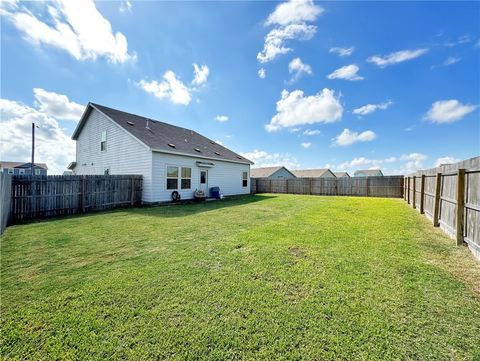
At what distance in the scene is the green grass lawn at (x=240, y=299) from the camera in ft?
5.88

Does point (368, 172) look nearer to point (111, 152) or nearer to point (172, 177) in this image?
point (172, 177)

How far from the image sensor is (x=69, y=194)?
8.63 metres

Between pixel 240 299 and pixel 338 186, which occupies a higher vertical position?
pixel 338 186

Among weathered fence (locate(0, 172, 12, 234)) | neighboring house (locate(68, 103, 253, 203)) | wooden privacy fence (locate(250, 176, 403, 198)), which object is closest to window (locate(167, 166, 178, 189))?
neighboring house (locate(68, 103, 253, 203))

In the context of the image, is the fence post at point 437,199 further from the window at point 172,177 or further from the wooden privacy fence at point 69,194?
the wooden privacy fence at point 69,194

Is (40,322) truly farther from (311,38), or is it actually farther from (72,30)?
(311,38)

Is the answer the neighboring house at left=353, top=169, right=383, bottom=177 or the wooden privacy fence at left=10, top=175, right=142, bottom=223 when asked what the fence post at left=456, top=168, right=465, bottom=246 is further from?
the neighboring house at left=353, top=169, right=383, bottom=177

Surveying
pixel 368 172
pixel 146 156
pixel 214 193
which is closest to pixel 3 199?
pixel 146 156

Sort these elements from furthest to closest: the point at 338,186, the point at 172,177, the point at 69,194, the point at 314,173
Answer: the point at 314,173 < the point at 338,186 < the point at 172,177 < the point at 69,194

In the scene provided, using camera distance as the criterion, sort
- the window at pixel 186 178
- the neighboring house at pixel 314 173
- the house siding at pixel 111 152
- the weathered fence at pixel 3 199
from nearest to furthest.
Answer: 1. the weathered fence at pixel 3 199
2. the house siding at pixel 111 152
3. the window at pixel 186 178
4. the neighboring house at pixel 314 173

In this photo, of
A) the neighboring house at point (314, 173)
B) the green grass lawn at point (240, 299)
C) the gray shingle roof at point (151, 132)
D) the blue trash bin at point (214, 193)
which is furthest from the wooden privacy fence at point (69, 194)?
the neighboring house at point (314, 173)

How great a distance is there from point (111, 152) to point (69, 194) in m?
4.90

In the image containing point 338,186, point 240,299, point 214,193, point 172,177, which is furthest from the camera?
point 338,186

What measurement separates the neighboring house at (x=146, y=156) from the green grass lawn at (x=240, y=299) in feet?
22.1
